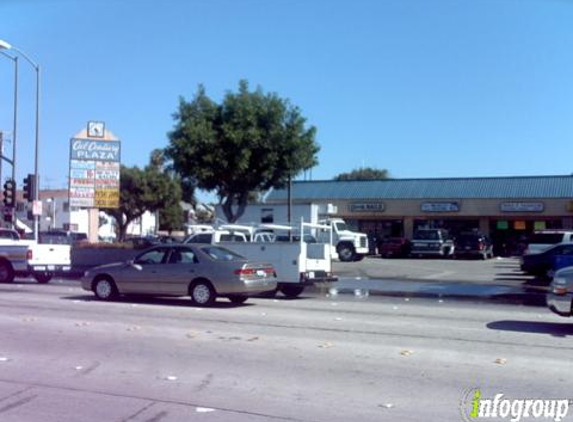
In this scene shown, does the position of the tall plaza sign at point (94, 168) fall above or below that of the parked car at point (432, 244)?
above

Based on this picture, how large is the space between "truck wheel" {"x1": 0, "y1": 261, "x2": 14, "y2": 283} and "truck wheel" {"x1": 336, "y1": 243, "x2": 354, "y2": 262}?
778 inches

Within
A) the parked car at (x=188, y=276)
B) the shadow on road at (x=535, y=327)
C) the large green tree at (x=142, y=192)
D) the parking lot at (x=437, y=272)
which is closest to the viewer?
the shadow on road at (x=535, y=327)

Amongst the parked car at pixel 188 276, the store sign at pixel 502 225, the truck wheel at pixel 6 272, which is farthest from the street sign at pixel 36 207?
the store sign at pixel 502 225

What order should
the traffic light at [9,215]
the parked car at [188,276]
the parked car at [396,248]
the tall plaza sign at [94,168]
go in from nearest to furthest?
the parked car at [188,276], the traffic light at [9,215], the tall plaza sign at [94,168], the parked car at [396,248]

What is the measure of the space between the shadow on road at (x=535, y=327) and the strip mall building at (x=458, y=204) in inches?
1420

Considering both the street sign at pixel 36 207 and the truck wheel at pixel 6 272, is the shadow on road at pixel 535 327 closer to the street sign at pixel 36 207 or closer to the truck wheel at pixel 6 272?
the truck wheel at pixel 6 272

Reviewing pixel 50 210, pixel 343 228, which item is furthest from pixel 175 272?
pixel 50 210

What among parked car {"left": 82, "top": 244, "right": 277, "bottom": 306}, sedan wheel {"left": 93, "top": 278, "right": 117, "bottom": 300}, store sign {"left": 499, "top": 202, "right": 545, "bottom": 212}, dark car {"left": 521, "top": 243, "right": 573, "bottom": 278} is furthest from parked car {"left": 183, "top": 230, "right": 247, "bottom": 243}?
store sign {"left": 499, "top": 202, "right": 545, "bottom": 212}

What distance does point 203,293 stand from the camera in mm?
17031

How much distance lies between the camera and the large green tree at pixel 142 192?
203 ft

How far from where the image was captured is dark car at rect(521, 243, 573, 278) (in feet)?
83.4

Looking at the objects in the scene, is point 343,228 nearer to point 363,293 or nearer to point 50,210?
point 363,293

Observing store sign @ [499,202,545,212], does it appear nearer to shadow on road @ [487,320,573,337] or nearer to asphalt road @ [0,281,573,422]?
asphalt road @ [0,281,573,422]

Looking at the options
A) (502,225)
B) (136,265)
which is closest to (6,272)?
(136,265)
